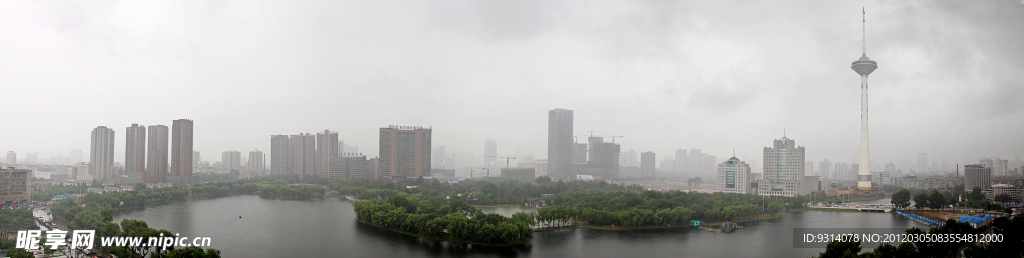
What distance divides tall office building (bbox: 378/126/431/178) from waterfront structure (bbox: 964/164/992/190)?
20358 millimetres

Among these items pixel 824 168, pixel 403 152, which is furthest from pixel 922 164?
pixel 403 152

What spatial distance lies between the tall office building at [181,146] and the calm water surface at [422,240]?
8.11m

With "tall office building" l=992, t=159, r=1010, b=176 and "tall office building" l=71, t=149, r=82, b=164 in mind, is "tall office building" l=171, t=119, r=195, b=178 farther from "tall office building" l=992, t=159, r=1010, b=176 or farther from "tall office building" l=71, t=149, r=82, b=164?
"tall office building" l=992, t=159, r=1010, b=176

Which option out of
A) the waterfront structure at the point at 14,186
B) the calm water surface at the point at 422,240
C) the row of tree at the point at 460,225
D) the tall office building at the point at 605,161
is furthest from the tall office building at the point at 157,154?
the tall office building at the point at 605,161

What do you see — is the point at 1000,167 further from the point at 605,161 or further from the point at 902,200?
the point at 605,161

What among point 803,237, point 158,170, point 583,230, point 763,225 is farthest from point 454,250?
point 158,170

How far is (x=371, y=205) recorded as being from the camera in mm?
11133

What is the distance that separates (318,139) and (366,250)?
19.9 m

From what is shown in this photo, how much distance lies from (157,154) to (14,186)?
6635 millimetres

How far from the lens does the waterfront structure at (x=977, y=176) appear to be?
13438 millimetres

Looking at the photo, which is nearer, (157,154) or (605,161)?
(157,154)

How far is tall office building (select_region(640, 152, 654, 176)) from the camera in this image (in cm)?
3568

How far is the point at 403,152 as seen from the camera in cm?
2478

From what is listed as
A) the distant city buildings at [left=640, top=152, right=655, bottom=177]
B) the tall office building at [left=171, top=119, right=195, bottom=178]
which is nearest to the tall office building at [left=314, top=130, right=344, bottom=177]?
the tall office building at [left=171, top=119, right=195, bottom=178]
